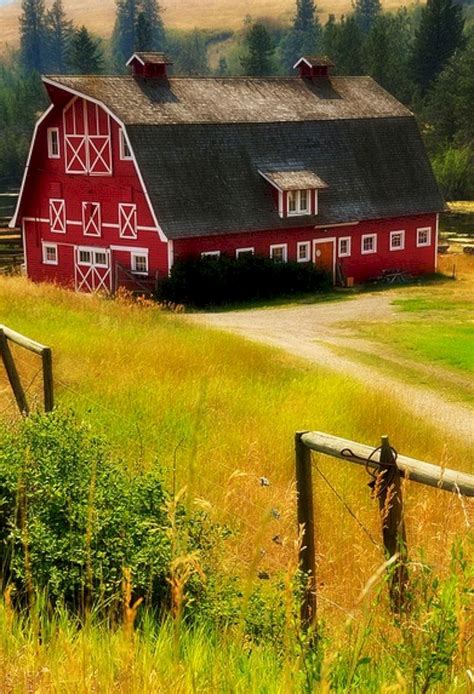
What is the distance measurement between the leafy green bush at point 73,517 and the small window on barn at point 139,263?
97.2 ft

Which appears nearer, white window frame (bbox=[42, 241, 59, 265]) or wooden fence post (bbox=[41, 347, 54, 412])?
wooden fence post (bbox=[41, 347, 54, 412])

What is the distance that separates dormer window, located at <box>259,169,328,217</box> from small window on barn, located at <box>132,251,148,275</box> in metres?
5.34

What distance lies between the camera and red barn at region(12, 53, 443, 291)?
3653cm

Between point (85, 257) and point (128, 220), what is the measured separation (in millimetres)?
3005

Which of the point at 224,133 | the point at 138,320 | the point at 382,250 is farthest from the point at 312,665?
the point at 382,250

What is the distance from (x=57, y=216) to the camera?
40.3m

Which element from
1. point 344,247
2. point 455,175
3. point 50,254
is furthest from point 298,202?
point 455,175

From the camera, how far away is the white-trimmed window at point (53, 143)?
3956cm

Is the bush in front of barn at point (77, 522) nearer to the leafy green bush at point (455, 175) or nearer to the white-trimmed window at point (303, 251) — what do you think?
the white-trimmed window at point (303, 251)

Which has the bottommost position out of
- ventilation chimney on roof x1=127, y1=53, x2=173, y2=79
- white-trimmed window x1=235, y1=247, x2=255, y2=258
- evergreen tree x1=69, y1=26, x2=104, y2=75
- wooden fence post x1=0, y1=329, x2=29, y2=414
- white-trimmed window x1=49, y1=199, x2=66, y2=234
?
white-trimmed window x1=235, y1=247, x2=255, y2=258

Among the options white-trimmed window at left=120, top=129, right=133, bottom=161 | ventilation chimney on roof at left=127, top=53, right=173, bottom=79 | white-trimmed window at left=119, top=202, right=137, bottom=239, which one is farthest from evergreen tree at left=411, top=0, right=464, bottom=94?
white-trimmed window at left=120, top=129, right=133, bottom=161

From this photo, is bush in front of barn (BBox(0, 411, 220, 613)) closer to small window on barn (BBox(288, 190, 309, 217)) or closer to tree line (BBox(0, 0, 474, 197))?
small window on barn (BBox(288, 190, 309, 217))

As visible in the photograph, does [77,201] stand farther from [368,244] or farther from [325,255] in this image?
[368,244]

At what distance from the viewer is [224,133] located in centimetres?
3828
